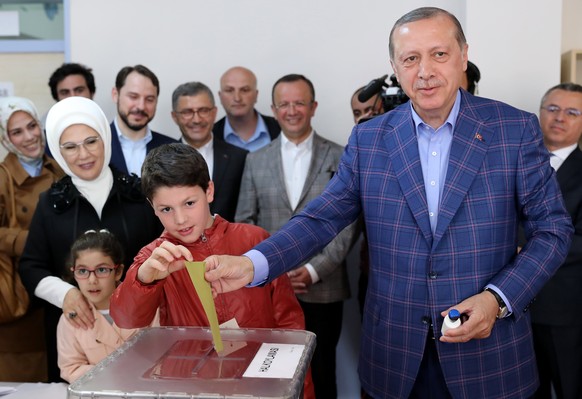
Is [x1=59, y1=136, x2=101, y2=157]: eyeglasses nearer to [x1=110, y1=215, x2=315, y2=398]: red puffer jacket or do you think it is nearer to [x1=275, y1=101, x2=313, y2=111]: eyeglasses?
[x1=110, y1=215, x2=315, y2=398]: red puffer jacket

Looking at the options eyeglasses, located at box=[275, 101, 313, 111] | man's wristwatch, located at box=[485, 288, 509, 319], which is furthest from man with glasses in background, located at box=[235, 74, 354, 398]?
man's wristwatch, located at box=[485, 288, 509, 319]

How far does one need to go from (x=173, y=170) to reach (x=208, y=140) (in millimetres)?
1672

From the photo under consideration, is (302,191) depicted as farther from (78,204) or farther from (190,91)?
(78,204)

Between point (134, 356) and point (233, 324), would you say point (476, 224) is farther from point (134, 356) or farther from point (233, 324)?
point (134, 356)

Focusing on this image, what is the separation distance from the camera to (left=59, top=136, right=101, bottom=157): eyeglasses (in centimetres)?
223

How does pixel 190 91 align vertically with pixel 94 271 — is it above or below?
above

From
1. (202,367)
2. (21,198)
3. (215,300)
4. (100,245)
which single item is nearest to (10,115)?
(21,198)

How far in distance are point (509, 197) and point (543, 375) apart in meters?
1.69

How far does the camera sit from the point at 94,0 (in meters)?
4.01

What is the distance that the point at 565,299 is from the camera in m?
2.69

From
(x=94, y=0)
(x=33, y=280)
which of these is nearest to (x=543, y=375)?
(x=33, y=280)

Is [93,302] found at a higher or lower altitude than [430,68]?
lower

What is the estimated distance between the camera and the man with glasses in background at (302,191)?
298 centimetres

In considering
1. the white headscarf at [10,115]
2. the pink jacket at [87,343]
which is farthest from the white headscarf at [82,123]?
the white headscarf at [10,115]
